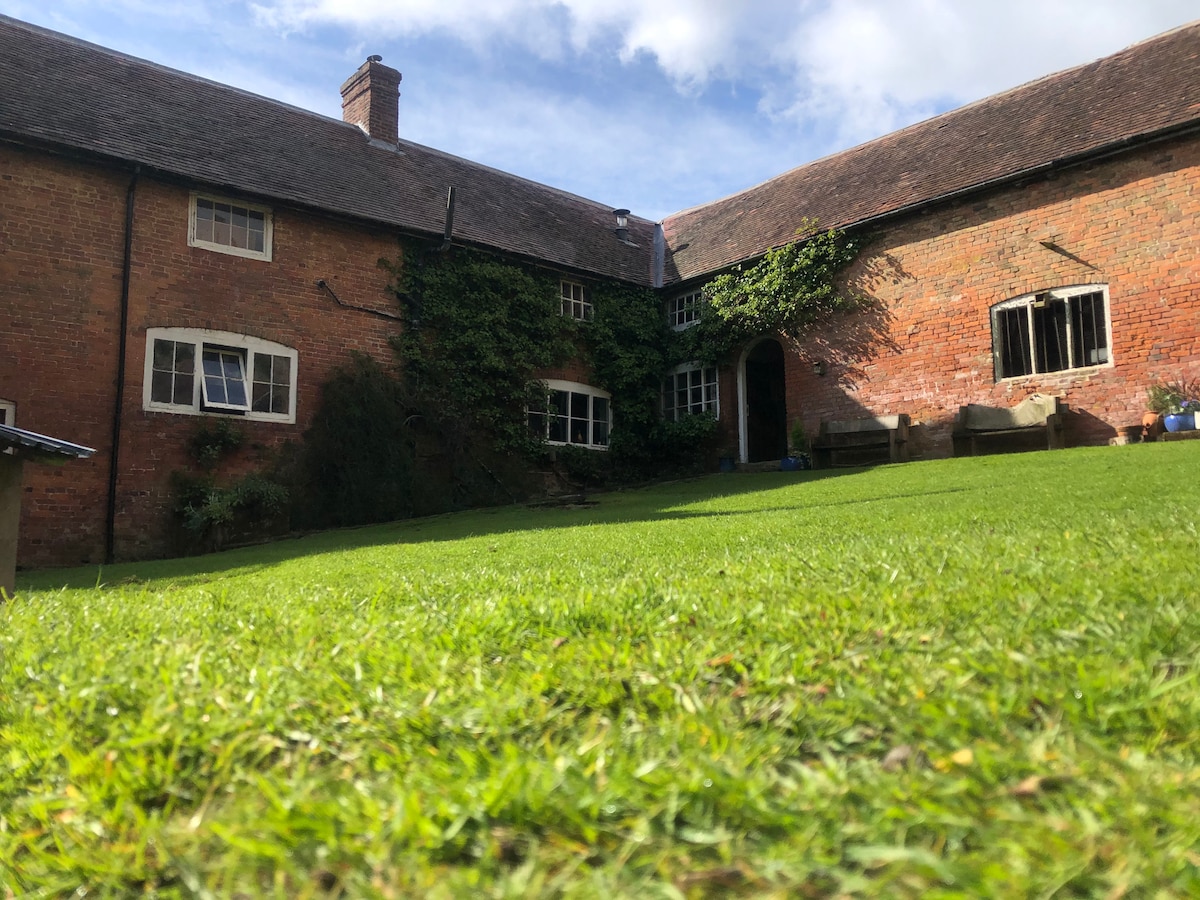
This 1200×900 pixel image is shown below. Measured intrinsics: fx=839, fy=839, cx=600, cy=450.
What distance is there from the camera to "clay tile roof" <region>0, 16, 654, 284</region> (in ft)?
44.0

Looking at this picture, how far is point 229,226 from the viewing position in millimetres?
14305

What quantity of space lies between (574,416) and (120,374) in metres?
8.56

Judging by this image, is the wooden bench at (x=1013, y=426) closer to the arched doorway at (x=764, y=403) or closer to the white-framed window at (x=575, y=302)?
the arched doorway at (x=764, y=403)

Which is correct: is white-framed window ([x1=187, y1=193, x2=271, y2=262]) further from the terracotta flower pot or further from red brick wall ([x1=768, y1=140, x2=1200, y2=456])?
the terracotta flower pot

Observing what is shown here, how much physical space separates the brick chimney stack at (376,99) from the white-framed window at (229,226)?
15.7 ft

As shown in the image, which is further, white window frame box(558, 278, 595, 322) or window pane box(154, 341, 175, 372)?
white window frame box(558, 278, 595, 322)

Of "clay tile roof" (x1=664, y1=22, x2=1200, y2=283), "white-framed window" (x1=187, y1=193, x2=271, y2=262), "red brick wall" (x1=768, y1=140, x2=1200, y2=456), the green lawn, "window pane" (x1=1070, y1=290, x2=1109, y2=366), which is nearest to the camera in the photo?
the green lawn

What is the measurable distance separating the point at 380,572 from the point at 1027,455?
9.78m

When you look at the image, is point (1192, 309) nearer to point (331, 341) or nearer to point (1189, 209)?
point (1189, 209)

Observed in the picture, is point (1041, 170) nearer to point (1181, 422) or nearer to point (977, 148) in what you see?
point (977, 148)

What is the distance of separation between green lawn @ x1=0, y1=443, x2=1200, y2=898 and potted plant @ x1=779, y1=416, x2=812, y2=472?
12.3 meters

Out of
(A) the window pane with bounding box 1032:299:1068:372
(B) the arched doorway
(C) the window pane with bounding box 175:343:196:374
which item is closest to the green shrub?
(C) the window pane with bounding box 175:343:196:374

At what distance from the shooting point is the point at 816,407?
16.8m

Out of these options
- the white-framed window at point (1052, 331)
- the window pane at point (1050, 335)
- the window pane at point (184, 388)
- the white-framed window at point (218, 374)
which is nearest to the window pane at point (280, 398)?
the white-framed window at point (218, 374)
